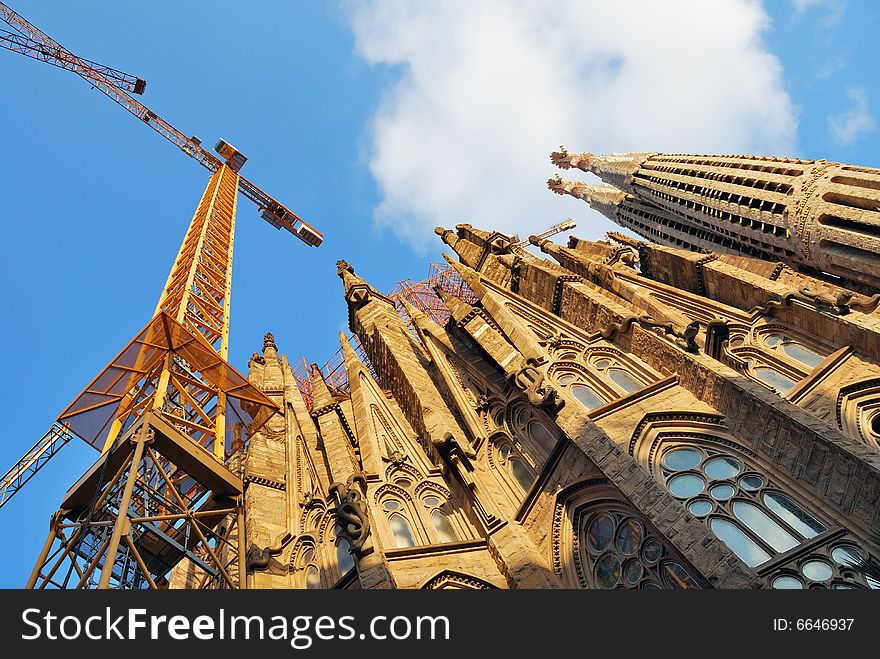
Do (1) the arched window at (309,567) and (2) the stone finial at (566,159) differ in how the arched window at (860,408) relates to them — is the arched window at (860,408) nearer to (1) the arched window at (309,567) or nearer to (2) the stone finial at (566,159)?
(1) the arched window at (309,567)

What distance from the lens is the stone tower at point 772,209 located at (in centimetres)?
2148

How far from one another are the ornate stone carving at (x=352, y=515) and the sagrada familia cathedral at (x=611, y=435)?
1.6 inches

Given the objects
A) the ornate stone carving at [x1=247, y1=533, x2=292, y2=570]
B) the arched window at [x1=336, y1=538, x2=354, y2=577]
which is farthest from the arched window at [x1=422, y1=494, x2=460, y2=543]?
the ornate stone carving at [x1=247, y1=533, x2=292, y2=570]

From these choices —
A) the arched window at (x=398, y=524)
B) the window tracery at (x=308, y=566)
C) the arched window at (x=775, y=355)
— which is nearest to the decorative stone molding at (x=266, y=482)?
the window tracery at (x=308, y=566)

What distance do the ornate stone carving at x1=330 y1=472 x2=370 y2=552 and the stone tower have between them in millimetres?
15583

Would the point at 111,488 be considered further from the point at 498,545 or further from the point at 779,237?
the point at 779,237

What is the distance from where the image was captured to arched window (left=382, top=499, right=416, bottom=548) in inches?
566

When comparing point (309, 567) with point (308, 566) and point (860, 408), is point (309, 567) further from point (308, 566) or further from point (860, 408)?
point (860, 408)

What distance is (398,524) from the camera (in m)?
14.8

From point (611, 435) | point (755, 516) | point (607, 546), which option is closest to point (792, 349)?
point (611, 435)

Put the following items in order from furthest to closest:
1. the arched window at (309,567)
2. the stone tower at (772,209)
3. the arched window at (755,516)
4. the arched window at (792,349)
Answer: the stone tower at (772,209), the arched window at (792,349), the arched window at (309,567), the arched window at (755,516)

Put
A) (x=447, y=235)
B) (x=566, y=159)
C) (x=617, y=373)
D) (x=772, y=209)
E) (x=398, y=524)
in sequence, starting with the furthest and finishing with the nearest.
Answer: (x=566, y=159) < (x=447, y=235) < (x=772, y=209) < (x=617, y=373) < (x=398, y=524)

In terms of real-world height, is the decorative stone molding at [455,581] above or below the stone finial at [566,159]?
below

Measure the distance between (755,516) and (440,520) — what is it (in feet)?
20.8
